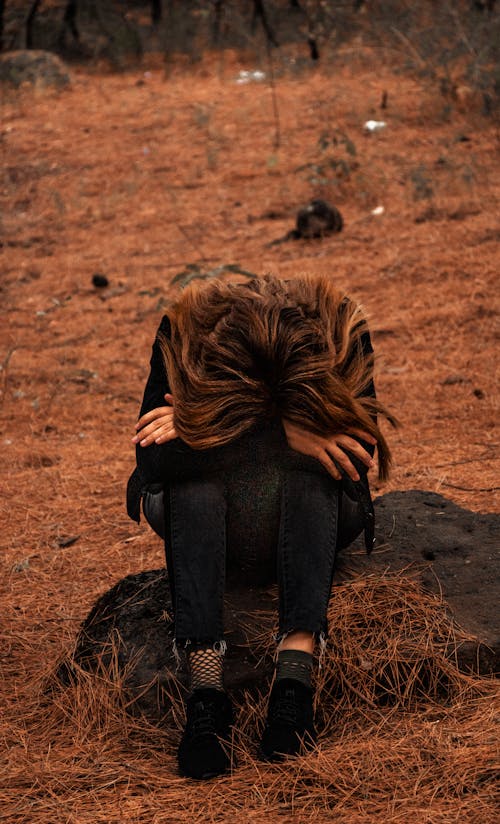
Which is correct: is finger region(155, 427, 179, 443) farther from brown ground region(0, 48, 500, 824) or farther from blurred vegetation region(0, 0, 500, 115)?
blurred vegetation region(0, 0, 500, 115)

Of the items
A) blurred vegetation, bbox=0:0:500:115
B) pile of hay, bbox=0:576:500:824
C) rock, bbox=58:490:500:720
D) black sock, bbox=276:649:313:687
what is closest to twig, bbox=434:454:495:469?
rock, bbox=58:490:500:720

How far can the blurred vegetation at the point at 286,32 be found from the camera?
30.3ft

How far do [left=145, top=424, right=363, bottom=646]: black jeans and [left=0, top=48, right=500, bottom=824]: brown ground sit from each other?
34cm

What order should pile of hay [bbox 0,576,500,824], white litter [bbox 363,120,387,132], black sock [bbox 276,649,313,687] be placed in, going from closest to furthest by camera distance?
1. pile of hay [bbox 0,576,500,824]
2. black sock [bbox 276,649,313,687]
3. white litter [bbox 363,120,387,132]

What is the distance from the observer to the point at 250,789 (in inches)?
79.7

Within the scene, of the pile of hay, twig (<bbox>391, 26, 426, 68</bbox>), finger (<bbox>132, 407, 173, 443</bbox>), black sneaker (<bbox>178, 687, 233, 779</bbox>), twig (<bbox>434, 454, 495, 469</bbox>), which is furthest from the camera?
twig (<bbox>391, 26, 426, 68</bbox>)

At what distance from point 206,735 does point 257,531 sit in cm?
52

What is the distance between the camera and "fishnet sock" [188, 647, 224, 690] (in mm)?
2211

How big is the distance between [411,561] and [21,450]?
246 cm

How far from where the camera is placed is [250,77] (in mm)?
10188

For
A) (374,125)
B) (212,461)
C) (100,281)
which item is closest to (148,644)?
(212,461)

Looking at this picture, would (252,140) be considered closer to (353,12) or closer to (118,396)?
(353,12)

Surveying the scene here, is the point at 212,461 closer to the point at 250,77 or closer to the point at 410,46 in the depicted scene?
the point at 410,46

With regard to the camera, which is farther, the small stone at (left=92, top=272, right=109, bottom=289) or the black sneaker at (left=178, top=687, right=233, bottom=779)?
the small stone at (left=92, top=272, right=109, bottom=289)
